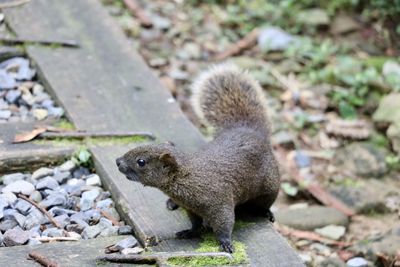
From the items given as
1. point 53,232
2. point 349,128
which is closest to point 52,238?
point 53,232

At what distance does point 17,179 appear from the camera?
4613 mm

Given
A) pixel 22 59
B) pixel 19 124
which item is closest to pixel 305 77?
pixel 22 59

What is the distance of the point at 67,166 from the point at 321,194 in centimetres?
232

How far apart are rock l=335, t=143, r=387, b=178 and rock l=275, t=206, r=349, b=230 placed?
71 cm

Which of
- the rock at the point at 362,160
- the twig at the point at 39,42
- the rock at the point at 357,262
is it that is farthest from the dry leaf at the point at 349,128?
the twig at the point at 39,42

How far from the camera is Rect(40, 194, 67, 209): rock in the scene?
440 cm

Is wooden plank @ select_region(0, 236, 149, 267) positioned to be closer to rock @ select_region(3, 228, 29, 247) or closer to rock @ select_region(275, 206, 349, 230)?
rock @ select_region(3, 228, 29, 247)

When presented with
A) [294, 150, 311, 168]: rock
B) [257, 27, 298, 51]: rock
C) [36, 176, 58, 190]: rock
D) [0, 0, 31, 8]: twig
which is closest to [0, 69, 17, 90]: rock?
[0, 0, 31, 8]: twig

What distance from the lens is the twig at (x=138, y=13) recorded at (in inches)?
315

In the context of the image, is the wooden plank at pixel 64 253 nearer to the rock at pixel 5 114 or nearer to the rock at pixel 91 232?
the rock at pixel 91 232

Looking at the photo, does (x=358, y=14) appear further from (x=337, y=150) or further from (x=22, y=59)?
(x=22, y=59)

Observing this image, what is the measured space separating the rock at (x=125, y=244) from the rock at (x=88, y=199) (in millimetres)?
435

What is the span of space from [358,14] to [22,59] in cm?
433

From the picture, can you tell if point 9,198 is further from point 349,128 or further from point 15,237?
point 349,128
